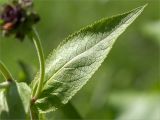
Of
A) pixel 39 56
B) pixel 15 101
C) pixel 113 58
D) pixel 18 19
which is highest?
pixel 18 19

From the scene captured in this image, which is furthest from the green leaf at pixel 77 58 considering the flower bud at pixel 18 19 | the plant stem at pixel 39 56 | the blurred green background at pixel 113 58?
the blurred green background at pixel 113 58

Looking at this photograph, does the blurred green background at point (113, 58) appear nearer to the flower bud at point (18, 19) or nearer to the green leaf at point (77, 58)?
the green leaf at point (77, 58)

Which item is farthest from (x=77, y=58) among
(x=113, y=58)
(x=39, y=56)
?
(x=113, y=58)

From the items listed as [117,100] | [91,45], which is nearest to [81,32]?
[91,45]

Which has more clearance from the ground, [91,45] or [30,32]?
[30,32]

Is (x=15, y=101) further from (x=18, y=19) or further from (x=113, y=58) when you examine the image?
(x=113, y=58)

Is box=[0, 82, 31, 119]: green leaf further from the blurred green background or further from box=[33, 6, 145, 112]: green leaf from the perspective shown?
the blurred green background

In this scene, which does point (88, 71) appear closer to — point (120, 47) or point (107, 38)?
point (107, 38)
